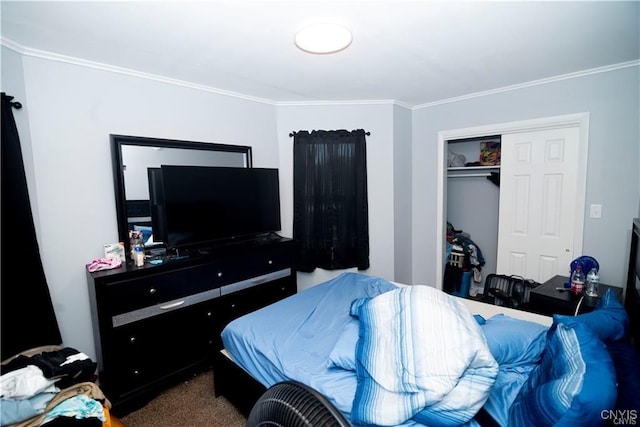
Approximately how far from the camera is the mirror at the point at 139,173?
223cm

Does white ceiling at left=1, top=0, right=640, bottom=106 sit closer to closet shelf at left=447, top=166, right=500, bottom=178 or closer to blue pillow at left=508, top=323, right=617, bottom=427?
closet shelf at left=447, top=166, right=500, bottom=178

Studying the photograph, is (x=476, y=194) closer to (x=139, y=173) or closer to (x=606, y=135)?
(x=606, y=135)

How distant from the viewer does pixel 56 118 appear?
1.98m

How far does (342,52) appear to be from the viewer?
6.67 feet

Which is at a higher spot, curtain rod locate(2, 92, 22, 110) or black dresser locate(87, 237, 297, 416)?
curtain rod locate(2, 92, 22, 110)

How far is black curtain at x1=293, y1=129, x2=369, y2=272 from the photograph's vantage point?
3.19 m

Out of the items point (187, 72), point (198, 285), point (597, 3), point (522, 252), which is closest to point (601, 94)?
point (597, 3)

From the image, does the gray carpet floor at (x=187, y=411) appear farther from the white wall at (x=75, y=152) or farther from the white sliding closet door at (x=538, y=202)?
the white sliding closet door at (x=538, y=202)

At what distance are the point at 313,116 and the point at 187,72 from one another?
132 centimetres

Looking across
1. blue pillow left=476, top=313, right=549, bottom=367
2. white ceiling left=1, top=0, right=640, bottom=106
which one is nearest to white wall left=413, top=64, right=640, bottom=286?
white ceiling left=1, top=0, right=640, bottom=106

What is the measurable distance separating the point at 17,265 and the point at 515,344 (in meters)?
2.71

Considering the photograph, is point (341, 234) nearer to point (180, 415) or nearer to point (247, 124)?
point (247, 124)

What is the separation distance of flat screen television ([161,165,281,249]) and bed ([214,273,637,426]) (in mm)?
1022

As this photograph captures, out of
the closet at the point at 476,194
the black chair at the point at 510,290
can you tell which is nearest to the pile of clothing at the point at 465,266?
the closet at the point at 476,194
